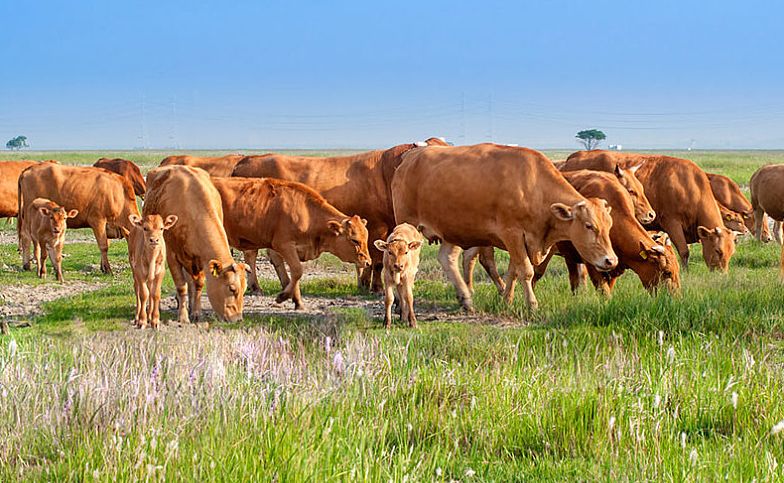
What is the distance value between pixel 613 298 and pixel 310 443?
6531 millimetres

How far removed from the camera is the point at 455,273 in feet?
40.5

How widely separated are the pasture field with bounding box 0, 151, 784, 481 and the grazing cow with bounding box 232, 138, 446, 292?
19.9 ft

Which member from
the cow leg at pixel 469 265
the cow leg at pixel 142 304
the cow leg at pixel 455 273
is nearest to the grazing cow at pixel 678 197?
the cow leg at pixel 469 265

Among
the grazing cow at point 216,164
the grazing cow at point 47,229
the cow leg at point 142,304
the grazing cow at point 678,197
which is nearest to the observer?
the cow leg at point 142,304

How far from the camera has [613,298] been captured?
10.6 m

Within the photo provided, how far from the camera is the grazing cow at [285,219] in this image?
500 inches

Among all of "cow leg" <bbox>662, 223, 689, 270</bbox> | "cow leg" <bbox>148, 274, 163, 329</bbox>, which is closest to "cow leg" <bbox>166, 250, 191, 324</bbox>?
"cow leg" <bbox>148, 274, 163, 329</bbox>

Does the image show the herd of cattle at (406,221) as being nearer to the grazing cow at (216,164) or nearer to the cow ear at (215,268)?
the cow ear at (215,268)

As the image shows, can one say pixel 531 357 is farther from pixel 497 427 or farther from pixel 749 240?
pixel 749 240

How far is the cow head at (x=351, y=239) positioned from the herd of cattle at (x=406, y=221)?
0.8 inches

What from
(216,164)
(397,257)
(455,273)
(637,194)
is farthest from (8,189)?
(637,194)

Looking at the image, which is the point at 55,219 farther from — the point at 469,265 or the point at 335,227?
the point at 469,265

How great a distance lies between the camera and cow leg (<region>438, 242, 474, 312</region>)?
12156 mm

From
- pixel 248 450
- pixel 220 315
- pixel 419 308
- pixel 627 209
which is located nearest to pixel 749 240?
pixel 627 209
